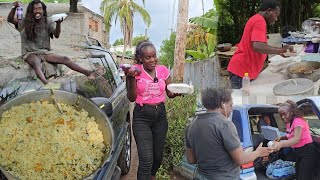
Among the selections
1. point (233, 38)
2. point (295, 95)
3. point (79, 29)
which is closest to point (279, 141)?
point (295, 95)

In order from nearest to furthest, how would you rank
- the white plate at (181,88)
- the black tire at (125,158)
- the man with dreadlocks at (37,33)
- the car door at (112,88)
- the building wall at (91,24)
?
1. the white plate at (181,88)
2. the man with dreadlocks at (37,33)
3. the car door at (112,88)
4. the black tire at (125,158)
5. the building wall at (91,24)

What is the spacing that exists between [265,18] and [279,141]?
959 mm

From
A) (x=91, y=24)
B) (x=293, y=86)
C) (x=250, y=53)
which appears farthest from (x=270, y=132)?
(x=91, y=24)

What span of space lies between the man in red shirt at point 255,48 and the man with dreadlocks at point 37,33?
53.3 inches

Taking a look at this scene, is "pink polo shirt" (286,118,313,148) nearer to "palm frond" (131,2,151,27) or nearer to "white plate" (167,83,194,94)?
"white plate" (167,83,194,94)

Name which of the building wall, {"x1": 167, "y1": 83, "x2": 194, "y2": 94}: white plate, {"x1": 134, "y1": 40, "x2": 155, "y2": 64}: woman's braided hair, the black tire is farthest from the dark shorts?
the building wall

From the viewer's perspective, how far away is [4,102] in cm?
275

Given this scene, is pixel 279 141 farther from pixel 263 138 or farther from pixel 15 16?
pixel 15 16

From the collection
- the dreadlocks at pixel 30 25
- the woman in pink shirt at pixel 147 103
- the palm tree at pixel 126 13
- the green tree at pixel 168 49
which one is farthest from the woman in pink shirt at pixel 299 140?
the palm tree at pixel 126 13

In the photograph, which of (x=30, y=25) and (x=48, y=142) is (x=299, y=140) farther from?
(x=30, y=25)

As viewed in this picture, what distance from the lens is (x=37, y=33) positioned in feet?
11.7

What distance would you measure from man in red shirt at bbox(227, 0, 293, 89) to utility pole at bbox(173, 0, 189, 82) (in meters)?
5.08

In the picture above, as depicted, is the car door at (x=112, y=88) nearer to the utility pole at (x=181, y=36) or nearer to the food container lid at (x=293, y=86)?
the food container lid at (x=293, y=86)

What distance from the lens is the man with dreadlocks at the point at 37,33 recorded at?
3.45m
